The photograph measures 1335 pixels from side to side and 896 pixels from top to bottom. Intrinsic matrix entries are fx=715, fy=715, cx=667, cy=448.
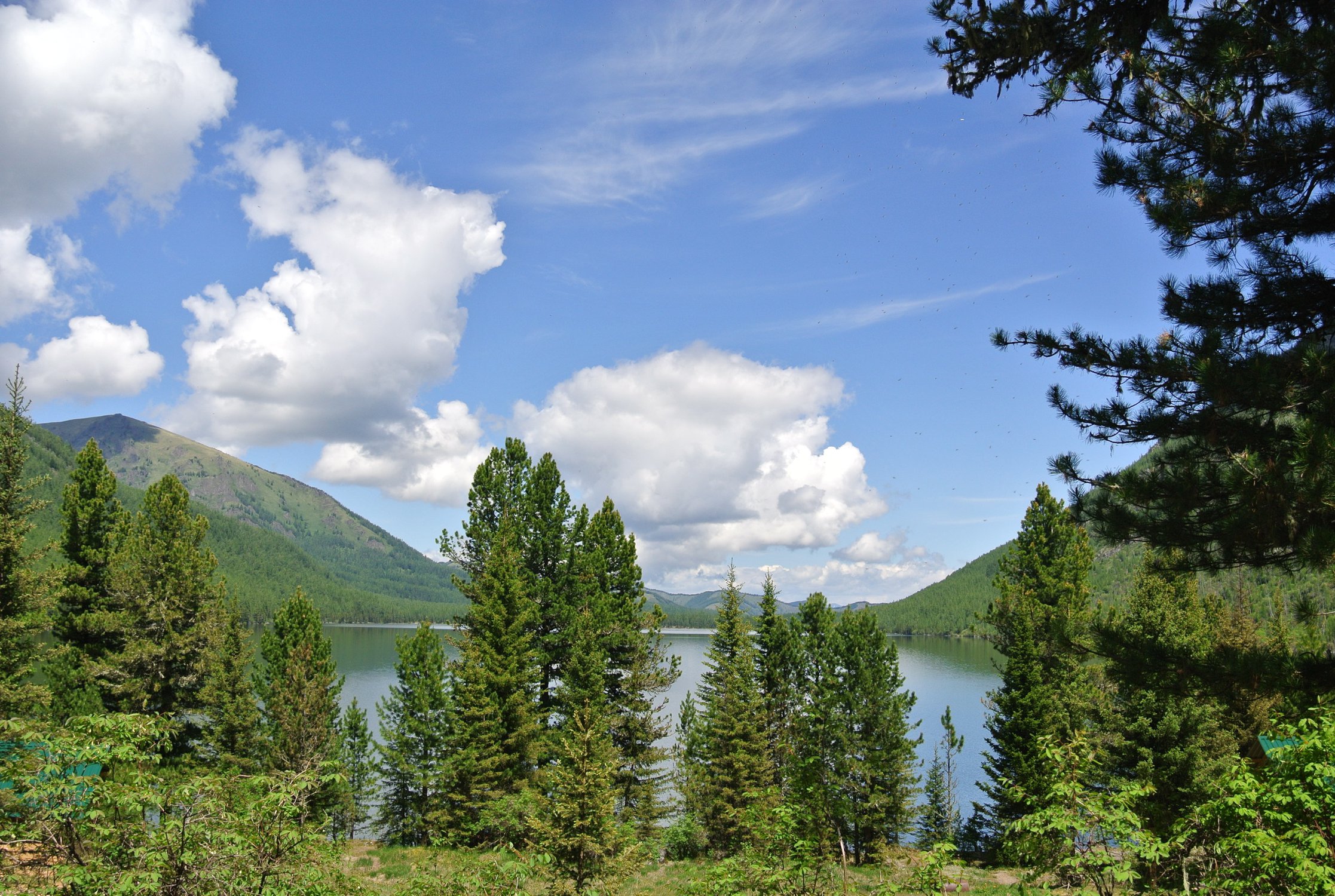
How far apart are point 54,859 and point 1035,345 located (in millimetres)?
9446

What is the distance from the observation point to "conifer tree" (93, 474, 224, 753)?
23.0 m

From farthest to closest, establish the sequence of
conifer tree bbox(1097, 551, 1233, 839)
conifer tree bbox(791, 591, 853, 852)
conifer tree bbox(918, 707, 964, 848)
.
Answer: conifer tree bbox(918, 707, 964, 848), conifer tree bbox(791, 591, 853, 852), conifer tree bbox(1097, 551, 1233, 839)

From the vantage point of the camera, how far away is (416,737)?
93.2 feet

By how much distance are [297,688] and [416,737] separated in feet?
19.6

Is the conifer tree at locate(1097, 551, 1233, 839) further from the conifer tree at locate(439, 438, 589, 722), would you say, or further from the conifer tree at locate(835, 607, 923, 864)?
the conifer tree at locate(439, 438, 589, 722)

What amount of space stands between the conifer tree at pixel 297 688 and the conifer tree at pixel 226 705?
616 mm

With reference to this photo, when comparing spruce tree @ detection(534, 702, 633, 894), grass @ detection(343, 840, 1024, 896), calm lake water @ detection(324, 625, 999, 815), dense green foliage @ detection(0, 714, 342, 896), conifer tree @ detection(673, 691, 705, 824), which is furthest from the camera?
calm lake water @ detection(324, 625, 999, 815)

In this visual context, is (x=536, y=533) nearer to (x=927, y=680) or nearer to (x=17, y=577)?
(x=17, y=577)

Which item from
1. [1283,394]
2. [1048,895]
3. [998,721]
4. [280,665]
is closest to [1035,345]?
[1283,394]

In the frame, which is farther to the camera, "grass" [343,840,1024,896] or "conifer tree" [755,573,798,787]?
"conifer tree" [755,573,798,787]

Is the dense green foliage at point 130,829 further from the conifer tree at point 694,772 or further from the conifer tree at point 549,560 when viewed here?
the conifer tree at point 694,772

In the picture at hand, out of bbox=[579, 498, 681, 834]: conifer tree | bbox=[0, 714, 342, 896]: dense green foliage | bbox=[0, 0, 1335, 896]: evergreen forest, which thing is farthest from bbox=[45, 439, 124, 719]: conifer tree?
bbox=[0, 714, 342, 896]: dense green foliage

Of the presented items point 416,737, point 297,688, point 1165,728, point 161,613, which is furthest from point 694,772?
point 161,613

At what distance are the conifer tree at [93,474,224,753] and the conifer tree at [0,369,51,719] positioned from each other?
475 cm
